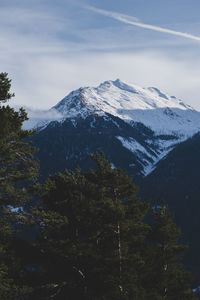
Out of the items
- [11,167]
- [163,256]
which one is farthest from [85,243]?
[163,256]

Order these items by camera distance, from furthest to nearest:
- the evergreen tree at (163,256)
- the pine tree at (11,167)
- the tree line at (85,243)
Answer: the evergreen tree at (163,256)
the tree line at (85,243)
the pine tree at (11,167)

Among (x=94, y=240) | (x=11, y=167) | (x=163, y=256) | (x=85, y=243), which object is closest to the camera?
(x=11, y=167)

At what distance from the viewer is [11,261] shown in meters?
23.8

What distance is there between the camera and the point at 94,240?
88.7ft

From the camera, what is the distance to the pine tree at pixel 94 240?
2498 centimetres

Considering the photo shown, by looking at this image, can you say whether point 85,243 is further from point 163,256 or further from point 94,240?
point 163,256

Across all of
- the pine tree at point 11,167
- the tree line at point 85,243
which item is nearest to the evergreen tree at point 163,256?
the tree line at point 85,243

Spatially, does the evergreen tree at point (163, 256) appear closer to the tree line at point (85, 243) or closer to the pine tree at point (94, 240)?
the tree line at point (85, 243)

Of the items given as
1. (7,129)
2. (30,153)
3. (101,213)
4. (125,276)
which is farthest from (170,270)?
(7,129)

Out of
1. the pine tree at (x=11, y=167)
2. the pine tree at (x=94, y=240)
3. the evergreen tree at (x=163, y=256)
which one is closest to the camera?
the pine tree at (x=11, y=167)

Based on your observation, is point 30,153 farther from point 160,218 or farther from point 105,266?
point 160,218

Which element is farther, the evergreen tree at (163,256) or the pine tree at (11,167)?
the evergreen tree at (163,256)

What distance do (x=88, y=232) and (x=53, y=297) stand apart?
16.9ft

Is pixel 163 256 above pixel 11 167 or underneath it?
underneath
